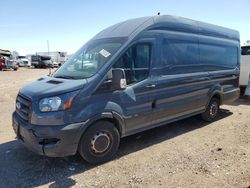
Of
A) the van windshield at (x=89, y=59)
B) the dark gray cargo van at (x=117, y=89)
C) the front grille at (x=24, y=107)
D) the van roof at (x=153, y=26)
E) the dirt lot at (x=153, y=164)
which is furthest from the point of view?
the van roof at (x=153, y=26)

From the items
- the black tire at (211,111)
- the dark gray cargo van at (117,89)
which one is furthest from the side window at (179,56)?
the black tire at (211,111)

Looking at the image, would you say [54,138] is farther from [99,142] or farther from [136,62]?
[136,62]

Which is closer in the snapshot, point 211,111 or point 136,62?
point 136,62

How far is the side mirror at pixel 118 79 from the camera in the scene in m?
4.17

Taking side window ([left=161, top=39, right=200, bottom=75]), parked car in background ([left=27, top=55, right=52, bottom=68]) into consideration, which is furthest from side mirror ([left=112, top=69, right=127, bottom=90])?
parked car in background ([left=27, top=55, right=52, bottom=68])

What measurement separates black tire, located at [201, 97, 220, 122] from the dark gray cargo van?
347mm

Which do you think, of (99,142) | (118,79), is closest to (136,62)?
(118,79)

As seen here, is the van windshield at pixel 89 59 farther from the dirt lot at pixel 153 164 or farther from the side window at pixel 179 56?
the dirt lot at pixel 153 164

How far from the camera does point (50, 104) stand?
386 cm

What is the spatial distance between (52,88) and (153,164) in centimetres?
213

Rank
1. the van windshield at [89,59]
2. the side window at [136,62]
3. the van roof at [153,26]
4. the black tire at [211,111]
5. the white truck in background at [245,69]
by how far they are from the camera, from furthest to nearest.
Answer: the white truck in background at [245,69]
the black tire at [211,111]
the van roof at [153,26]
the side window at [136,62]
the van windshield at [89,59]

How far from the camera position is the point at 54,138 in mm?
3875

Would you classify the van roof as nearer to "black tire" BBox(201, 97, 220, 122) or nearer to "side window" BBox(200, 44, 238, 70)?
"side window" BBox(200, 44, 238, 70)

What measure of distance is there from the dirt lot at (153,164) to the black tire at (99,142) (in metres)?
0.16
